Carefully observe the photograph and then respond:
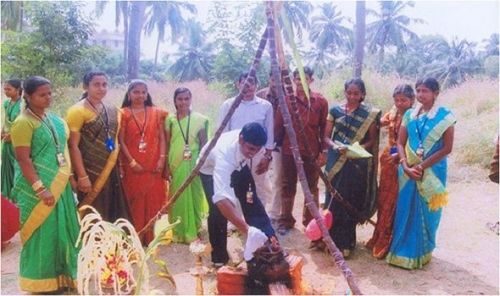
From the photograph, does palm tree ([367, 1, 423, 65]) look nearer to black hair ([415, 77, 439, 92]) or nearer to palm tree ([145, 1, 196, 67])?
palm tree ([145, 1, 196, 67])

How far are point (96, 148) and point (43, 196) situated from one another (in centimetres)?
83

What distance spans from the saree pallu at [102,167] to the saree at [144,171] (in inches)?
8.6

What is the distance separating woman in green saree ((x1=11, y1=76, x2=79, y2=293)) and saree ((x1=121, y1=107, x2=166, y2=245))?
92 centimetres

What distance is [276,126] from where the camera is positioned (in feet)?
17.2

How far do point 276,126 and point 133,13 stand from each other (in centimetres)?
1003

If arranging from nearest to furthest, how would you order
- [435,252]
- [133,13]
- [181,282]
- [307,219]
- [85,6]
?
[181,282], [435,252], [307,219], [85,6], [133,13]

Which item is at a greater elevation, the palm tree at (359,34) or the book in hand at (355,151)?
the palm tree at (359,34)

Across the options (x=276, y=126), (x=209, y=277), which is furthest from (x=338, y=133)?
(x=209, y=277)

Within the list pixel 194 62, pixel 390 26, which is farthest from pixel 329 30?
pixel 194 62

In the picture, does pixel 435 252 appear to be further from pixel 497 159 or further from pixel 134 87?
pixel 134 87

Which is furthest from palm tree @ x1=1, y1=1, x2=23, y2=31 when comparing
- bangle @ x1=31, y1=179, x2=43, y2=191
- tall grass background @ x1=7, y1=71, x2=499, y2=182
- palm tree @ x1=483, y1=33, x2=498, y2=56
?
palm tree @ x1=483, y1=33, x2=498, y2=56

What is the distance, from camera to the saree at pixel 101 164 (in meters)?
4.18

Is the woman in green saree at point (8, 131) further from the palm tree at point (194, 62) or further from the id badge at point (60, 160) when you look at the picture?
the palm tree at point (194, 62)

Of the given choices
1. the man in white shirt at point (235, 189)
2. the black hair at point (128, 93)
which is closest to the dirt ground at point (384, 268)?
the man in white shirt at point (235, 189)
